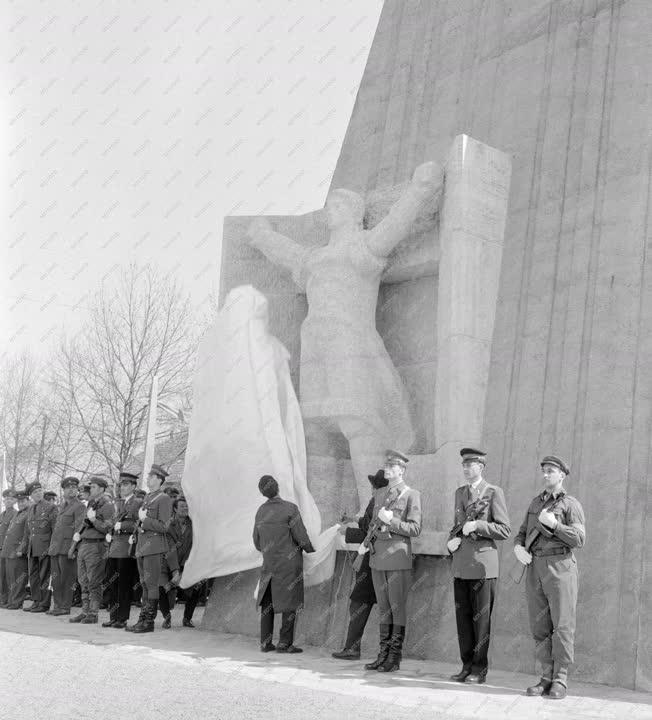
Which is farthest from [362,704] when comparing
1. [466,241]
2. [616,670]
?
[466,241]

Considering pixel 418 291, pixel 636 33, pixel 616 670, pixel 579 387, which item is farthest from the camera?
pixel 418 291

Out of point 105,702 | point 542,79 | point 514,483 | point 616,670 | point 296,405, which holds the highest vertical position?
point 542,79

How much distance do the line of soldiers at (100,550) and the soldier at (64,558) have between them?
0.01 meters

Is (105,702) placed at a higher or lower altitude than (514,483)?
lower

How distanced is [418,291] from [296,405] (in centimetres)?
164

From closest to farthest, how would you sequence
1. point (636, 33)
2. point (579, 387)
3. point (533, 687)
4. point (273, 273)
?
point (533, 687) < point (579, 387) < point (636, 33) < point (273, 273)

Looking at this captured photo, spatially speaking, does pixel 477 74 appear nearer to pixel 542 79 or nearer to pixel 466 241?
pixel 542 79

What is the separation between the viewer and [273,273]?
10.1 m

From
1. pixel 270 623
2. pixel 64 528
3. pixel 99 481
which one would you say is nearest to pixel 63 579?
pixel 64 528

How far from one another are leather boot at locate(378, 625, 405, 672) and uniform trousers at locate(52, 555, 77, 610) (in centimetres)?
527

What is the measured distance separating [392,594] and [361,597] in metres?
0.48

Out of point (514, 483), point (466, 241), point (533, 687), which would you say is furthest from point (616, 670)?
point (466, 241)

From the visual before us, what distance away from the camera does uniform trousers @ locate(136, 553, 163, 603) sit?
8773mm

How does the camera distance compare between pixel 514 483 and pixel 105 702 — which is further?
pixel 514 483
